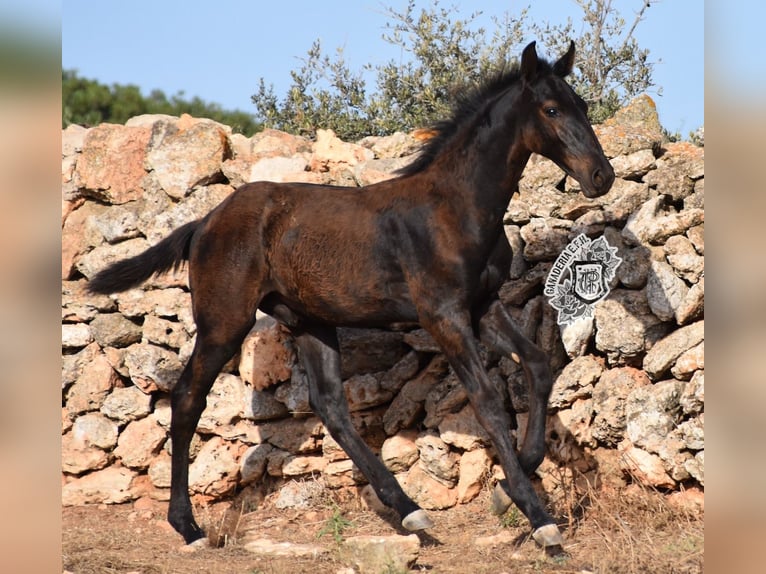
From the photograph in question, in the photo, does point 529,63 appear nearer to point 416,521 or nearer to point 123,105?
point 416,521

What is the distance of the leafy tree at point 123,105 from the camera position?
21844 mm

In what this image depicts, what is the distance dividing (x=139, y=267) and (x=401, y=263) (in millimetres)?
1806

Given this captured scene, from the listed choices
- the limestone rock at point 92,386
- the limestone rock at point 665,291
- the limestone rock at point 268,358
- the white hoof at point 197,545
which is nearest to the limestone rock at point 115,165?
the limestone rock at point 92,386

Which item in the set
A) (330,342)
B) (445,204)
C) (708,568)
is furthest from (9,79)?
(330,342)

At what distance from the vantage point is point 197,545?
5.53m

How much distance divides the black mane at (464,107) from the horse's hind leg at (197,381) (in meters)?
1.41

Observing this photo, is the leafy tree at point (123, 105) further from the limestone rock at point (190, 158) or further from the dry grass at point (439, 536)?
the dry grass at point (439, 536)

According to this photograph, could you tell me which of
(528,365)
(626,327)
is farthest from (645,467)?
(528,365)

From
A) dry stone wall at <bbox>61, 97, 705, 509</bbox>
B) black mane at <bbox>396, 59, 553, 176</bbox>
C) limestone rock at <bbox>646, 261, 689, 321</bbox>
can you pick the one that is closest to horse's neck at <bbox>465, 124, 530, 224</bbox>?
black mane at <bbox>396, 59, 553, 176</bbox>

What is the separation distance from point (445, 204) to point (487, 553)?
1978 millimetres

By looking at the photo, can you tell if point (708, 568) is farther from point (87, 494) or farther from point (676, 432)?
point (87, 494)

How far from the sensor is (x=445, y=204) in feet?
17.5

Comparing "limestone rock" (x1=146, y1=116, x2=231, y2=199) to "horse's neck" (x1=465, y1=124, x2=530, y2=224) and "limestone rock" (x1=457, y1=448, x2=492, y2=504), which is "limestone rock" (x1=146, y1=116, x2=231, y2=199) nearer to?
"horse's neck" (x1=465, y1=124, x2=530, y2=224)

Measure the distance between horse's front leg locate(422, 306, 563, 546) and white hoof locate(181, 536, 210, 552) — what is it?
6.13 feet
